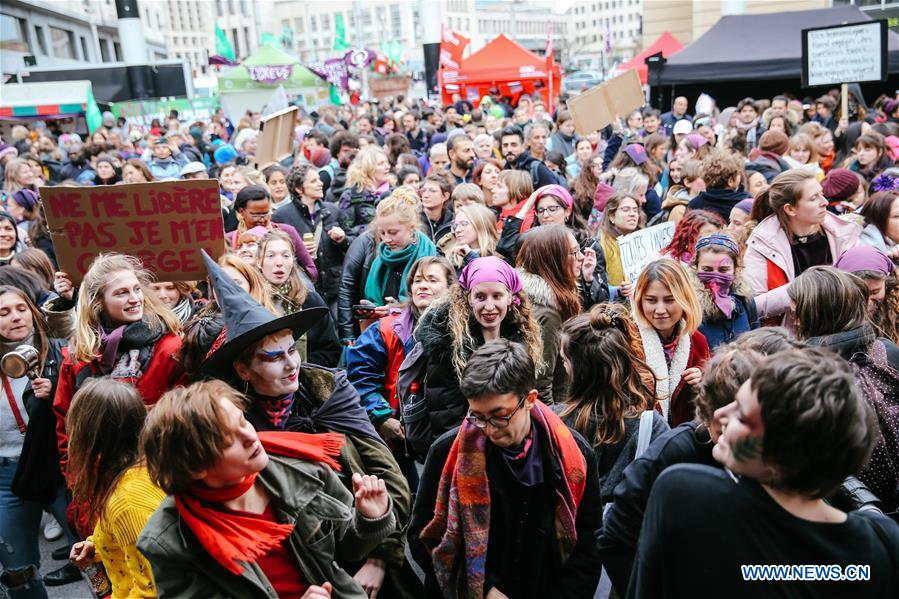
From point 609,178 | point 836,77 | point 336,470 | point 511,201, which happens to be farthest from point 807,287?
point 836,77

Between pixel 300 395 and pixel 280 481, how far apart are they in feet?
2.21

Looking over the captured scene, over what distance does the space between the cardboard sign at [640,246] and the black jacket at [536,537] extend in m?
2.16

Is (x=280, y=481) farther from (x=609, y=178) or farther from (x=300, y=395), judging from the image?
(x=609, y=178)

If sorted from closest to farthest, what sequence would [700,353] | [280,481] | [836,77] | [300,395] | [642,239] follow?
[280,481] < [300,395] < [700,353] < [642,239] < [836,77]

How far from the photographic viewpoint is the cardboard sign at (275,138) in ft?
29.0

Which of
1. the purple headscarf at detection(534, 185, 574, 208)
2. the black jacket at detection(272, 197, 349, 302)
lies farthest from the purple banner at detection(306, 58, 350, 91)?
the purple headscarf at detection(534, 185, 574, 208)

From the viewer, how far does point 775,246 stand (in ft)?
15.0

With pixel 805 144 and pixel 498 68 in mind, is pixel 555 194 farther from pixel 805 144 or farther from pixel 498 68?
pixel 498 68

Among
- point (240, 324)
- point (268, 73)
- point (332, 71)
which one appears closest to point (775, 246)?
point (240, 324)

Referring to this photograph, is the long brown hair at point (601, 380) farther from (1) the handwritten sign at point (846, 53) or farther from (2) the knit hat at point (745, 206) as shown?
A: (1) the handwritten sign at point (846, 53)

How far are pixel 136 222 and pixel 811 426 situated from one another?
360 centimetres

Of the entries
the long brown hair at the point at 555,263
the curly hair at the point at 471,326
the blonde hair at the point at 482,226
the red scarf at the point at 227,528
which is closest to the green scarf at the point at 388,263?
the blonde hair at the point at 482,226

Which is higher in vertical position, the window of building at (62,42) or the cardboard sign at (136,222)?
the window of building at (62,42)

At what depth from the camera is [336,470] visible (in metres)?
2.73
